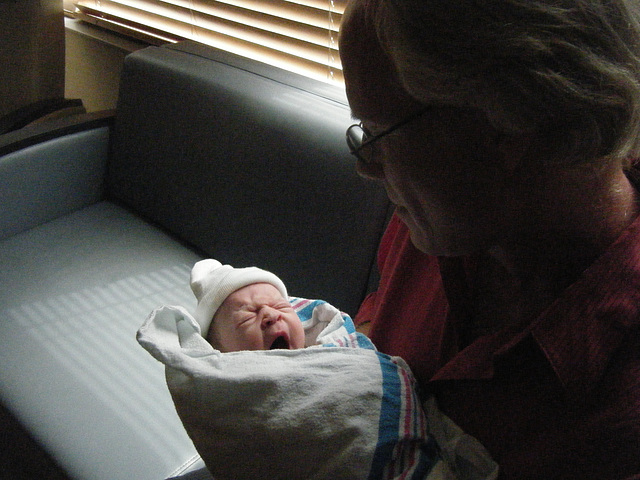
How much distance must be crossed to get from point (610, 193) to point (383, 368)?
380 millimetres

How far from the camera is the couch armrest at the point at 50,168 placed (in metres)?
1.84

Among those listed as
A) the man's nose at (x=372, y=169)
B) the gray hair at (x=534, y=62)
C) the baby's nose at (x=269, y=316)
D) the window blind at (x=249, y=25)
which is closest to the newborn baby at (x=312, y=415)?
the baby's nose at (x=269, y=316)

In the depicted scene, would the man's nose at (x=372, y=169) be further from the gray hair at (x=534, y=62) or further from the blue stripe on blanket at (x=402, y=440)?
the blue stripe on blanket at (x=402, y=440)

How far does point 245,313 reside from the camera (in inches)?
44.7

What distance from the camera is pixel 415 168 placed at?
741 mm

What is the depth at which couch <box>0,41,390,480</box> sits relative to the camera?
4.32 ft

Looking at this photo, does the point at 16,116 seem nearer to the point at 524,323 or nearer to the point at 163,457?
the point at 163,457

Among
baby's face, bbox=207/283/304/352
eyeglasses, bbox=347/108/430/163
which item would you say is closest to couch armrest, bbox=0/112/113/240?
baby's face, bbox=207/283/304/352

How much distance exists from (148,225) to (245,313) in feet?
3.19

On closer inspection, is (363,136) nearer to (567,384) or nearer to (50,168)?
(567,384)

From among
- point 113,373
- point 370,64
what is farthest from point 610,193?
point 113,373

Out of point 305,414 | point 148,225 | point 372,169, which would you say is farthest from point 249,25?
point 305,414

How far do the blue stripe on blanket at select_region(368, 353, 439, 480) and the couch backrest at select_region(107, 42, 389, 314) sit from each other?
0.60 m

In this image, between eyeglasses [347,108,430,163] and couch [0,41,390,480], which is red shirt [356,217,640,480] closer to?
eyeglasses [347,108,430,163]
